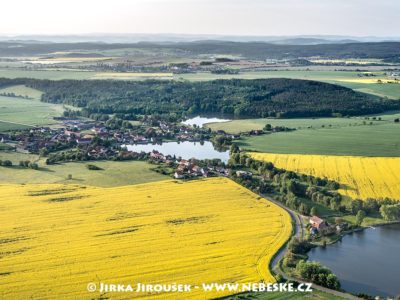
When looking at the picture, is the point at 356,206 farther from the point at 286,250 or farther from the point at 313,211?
the point at 286,250

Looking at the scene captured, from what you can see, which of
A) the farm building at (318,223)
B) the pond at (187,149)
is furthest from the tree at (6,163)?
the farm building at (318,223)

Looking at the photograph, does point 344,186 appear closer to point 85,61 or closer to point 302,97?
point 302,97

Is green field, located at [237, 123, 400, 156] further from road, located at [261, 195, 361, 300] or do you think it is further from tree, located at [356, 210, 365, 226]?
tree, located at [356, 210, 365, 226]

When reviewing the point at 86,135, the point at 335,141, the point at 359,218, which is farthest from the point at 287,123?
the point at 359,218

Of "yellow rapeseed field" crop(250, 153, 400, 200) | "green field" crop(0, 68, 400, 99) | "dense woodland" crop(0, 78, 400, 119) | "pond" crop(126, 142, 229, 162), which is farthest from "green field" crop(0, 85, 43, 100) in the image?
"yellow rapeseed field" crop(250, 153, 400, 200)

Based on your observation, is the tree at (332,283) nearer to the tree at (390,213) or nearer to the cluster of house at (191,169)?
the tree at (390,213)

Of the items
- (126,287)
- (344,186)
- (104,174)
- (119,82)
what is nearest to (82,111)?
(119,82)
